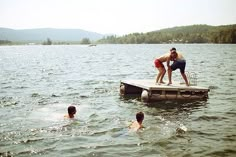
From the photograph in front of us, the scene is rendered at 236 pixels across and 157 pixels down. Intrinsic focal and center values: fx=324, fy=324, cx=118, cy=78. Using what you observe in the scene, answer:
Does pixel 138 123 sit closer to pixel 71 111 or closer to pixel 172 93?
pixel 71 111

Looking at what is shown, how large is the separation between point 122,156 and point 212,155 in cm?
288

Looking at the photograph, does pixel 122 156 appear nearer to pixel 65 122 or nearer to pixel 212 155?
pixel 212 155

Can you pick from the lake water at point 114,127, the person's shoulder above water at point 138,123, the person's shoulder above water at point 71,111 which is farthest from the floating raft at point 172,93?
the person's shoulder above water at point 71,111

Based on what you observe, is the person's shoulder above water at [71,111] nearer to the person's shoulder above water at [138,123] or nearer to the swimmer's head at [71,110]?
the swimmer's head at [71,110]

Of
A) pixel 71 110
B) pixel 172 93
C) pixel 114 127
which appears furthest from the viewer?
→ pixel 172 93

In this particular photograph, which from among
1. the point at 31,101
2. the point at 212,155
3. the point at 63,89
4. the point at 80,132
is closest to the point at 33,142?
the point at 80,132

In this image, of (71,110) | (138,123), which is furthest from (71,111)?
(138,123)

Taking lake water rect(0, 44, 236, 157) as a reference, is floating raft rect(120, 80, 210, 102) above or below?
above

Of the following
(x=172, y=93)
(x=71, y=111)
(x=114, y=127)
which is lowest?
(x=114, y=127)

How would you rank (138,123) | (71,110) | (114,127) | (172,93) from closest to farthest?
(138,123)
(114,127)
(71,110)
(172,93)

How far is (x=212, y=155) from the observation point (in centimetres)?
1035

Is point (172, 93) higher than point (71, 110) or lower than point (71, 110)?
higher

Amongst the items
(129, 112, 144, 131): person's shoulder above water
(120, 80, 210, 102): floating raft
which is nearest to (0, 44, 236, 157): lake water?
(129, 112, 144, 131): person's shoulder above water

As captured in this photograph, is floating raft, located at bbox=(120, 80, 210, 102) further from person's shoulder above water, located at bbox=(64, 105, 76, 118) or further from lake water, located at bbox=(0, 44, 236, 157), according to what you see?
person's shoulder above water, located at bbox=(64, 105, 76, 118)
